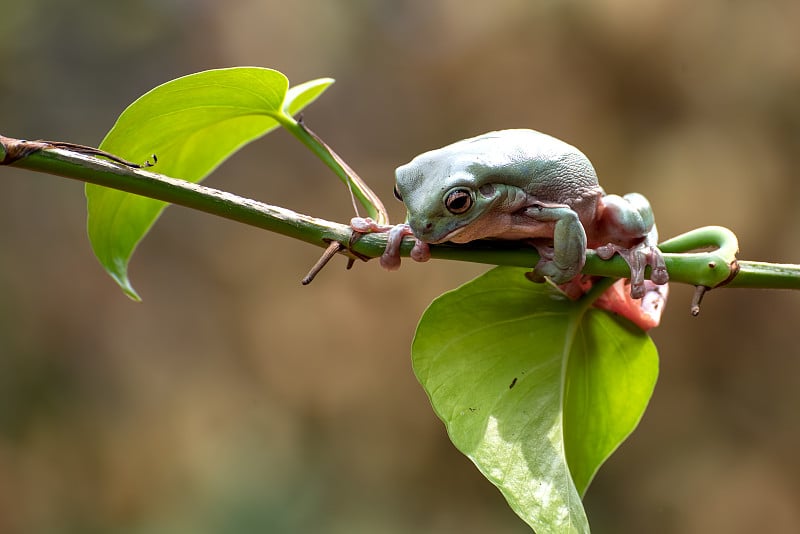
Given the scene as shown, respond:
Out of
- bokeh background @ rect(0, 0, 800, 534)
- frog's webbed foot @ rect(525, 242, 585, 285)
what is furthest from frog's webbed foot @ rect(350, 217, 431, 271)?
bokeh background @ rect(0, 0, 800, 534)

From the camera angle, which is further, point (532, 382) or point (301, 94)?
point (301, 94)

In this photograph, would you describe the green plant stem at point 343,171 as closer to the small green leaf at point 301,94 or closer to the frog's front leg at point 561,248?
the small green leaf at point 301,94

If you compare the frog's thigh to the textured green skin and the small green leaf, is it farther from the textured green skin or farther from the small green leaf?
the small green leaf

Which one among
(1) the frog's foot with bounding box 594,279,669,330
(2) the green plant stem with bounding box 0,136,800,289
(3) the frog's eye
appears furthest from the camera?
(1) the frog's foot with bounding box 594,279,669,330

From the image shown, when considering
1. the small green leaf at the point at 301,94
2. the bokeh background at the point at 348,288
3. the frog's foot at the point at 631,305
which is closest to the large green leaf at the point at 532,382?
the frog's foot at the point at 631,305

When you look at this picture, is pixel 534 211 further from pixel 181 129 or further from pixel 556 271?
pixel 181 129

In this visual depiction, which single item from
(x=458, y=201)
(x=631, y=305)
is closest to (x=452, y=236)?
(x=458, y=201)

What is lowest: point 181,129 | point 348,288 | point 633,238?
point 348,288
